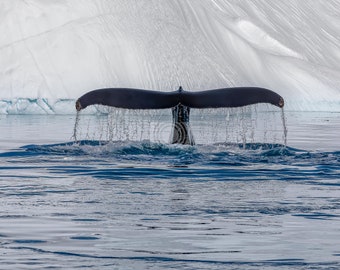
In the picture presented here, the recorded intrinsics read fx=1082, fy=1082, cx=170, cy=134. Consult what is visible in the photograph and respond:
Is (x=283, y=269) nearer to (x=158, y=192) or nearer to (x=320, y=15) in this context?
(x=158, y=192)

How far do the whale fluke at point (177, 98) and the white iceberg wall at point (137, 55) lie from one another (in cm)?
2179

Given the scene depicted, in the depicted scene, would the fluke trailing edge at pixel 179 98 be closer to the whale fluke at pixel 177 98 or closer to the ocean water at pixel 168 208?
the whale fluke at pixel 177 98

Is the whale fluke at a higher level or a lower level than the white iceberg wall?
lower

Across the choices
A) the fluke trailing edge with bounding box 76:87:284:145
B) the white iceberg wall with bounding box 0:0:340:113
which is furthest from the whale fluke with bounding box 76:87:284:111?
A: the white iceberg wall with bounding box 0:0:340:113

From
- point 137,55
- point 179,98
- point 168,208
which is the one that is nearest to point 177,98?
A: point 179,98

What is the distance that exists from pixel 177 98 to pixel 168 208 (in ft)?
15.8

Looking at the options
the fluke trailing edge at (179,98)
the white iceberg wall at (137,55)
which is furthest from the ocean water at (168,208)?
the white iceberg wall at (137,55)

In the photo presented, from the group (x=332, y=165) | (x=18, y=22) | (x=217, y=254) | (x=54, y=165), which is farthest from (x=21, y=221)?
(x=18, y=22)

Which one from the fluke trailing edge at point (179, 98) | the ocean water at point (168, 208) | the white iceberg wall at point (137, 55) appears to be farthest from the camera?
the white iceberg wall at point (137, 55)

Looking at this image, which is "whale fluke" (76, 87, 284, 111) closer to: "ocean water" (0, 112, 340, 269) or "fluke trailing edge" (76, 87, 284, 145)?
"fluke trailing edge" (76, 87, 284, 145)

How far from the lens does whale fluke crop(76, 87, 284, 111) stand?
43.3 ft

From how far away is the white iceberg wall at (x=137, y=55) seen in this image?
36938 millimetres

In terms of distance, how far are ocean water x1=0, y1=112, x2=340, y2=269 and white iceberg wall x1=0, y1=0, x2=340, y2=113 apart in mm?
21811

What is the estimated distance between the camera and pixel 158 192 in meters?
9.86
